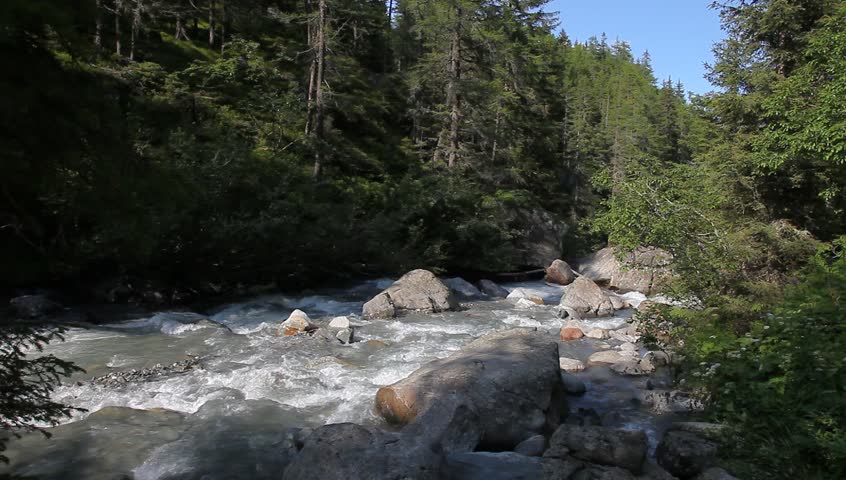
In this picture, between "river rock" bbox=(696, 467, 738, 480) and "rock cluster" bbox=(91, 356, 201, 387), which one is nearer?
"river rock" bbox=(696, 467, 738, 480)

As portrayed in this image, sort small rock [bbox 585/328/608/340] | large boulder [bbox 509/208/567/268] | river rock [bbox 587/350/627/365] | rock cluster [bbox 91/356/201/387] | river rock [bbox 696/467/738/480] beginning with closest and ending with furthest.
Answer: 1. river rock [bbox 696/467/738/480]
2. rock cluster [bbox 91/356/201/387]
3. river rock [bbox 587/350/627/365]
4. small rock [bbox 585/328/608/340]
5. large boulder [bbox 509/208/567/268]

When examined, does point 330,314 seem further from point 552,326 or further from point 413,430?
point 413,430

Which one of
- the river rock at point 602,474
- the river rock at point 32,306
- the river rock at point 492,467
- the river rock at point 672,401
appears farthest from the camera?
the river rock at point 32,306

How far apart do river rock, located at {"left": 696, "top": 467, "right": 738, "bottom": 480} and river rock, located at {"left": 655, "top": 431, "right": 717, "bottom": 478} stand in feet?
0.75

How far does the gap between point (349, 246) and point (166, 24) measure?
2080 centimetres

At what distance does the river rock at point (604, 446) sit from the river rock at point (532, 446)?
1.74 ft

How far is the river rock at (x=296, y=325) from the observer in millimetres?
12219

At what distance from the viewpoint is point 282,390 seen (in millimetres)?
8688

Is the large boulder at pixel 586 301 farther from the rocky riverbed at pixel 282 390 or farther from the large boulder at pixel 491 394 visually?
the large boulder at pixel 491 394

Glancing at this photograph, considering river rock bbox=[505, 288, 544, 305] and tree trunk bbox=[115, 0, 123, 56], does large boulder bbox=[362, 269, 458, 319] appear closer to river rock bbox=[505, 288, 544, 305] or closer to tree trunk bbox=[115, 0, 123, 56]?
river rock bbox=[505, 288, 544, 305]

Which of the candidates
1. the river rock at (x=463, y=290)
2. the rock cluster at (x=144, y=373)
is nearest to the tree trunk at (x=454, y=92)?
the river rock at (x=463, y=290)

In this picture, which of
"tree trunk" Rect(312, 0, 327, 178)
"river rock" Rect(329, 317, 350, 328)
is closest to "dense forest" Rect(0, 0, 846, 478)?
"tree trunk" Rect(312, 0, 327, 178)

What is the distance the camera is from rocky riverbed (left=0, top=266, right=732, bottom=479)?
631 centimetres

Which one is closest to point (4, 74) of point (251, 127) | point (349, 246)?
point (349, 246)
